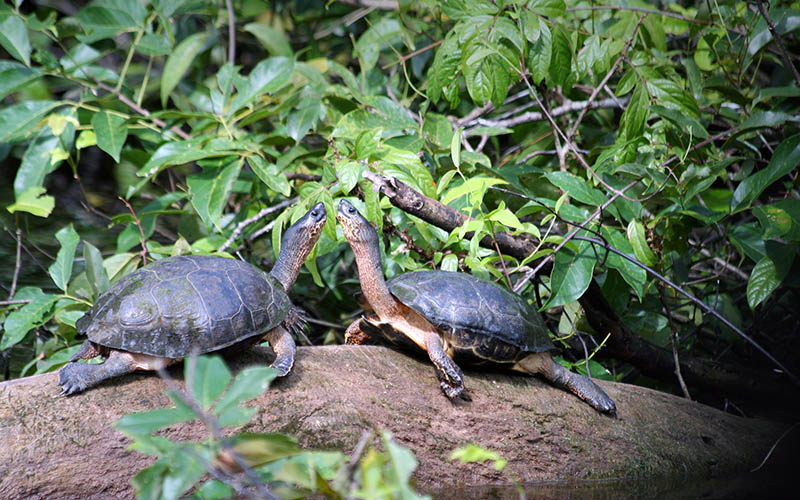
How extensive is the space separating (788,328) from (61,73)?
14.6 feet

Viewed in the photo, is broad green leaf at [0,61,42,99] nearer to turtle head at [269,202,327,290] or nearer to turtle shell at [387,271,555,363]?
turtle head at [269,202,327,290]

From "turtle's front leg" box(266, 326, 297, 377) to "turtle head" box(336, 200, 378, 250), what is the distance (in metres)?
0.46

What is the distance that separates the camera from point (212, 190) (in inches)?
Result: 126

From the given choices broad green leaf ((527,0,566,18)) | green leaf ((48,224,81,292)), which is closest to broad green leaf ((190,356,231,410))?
green leaf ((48,224,81,292))

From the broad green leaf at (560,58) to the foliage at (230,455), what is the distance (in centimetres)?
237

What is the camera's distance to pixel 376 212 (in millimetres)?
2639

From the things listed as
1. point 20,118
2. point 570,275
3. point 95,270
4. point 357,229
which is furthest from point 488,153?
point 20,118

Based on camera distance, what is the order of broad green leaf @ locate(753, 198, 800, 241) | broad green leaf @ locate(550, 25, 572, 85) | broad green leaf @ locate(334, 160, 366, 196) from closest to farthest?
broad green leaf @ locate(753, 198, 800, 241)
broad green leaf @ locate(334, 160, 366, 196)
broad green leaf @ locate(550, 25, 572, 85)

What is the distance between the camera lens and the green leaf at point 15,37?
3.48m

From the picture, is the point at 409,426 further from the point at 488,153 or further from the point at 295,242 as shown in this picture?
the point at 488,153


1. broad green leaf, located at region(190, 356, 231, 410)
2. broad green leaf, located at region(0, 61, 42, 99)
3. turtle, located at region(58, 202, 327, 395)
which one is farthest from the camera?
broad green leaf, located at region(0, 61, 42, 99)

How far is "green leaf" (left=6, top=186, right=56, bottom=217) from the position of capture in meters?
3.30

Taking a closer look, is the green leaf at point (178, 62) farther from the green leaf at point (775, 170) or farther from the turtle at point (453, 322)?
the green leaf at point (775, 170)

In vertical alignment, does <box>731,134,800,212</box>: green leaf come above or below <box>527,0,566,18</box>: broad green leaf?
below
